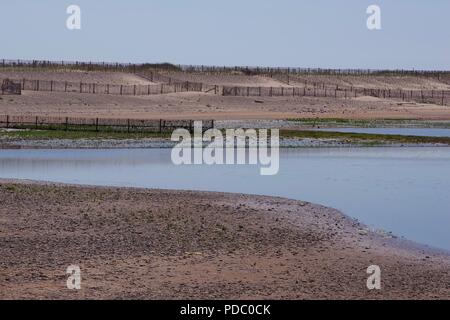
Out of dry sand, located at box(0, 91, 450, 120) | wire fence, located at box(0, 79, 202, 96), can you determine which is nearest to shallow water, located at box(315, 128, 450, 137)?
dry sand, located at box(0, 91, 450, 120)

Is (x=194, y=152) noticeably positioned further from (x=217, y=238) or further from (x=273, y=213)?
(x=217, y=238)

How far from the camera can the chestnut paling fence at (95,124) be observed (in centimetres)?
5484

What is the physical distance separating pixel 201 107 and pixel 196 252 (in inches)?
2639

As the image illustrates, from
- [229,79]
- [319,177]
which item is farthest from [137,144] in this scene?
[229,79]

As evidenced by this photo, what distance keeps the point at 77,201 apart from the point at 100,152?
63.1 feet

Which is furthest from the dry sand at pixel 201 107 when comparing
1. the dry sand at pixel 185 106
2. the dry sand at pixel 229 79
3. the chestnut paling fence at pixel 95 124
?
the dry sand at pixel 229 79

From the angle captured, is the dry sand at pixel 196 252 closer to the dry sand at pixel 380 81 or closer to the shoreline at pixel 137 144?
the shoreline at pixel 137 144

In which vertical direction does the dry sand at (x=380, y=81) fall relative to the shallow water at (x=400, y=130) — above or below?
below

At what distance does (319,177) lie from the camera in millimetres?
34281

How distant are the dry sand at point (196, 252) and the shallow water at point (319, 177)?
6.02ft

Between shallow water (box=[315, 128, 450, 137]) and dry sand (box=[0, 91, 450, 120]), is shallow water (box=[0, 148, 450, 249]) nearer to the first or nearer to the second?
shallow water (box=[315, 128, 450, 137])

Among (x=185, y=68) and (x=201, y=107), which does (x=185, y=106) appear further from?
(x=185, y=68)

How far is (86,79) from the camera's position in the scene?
363ft
